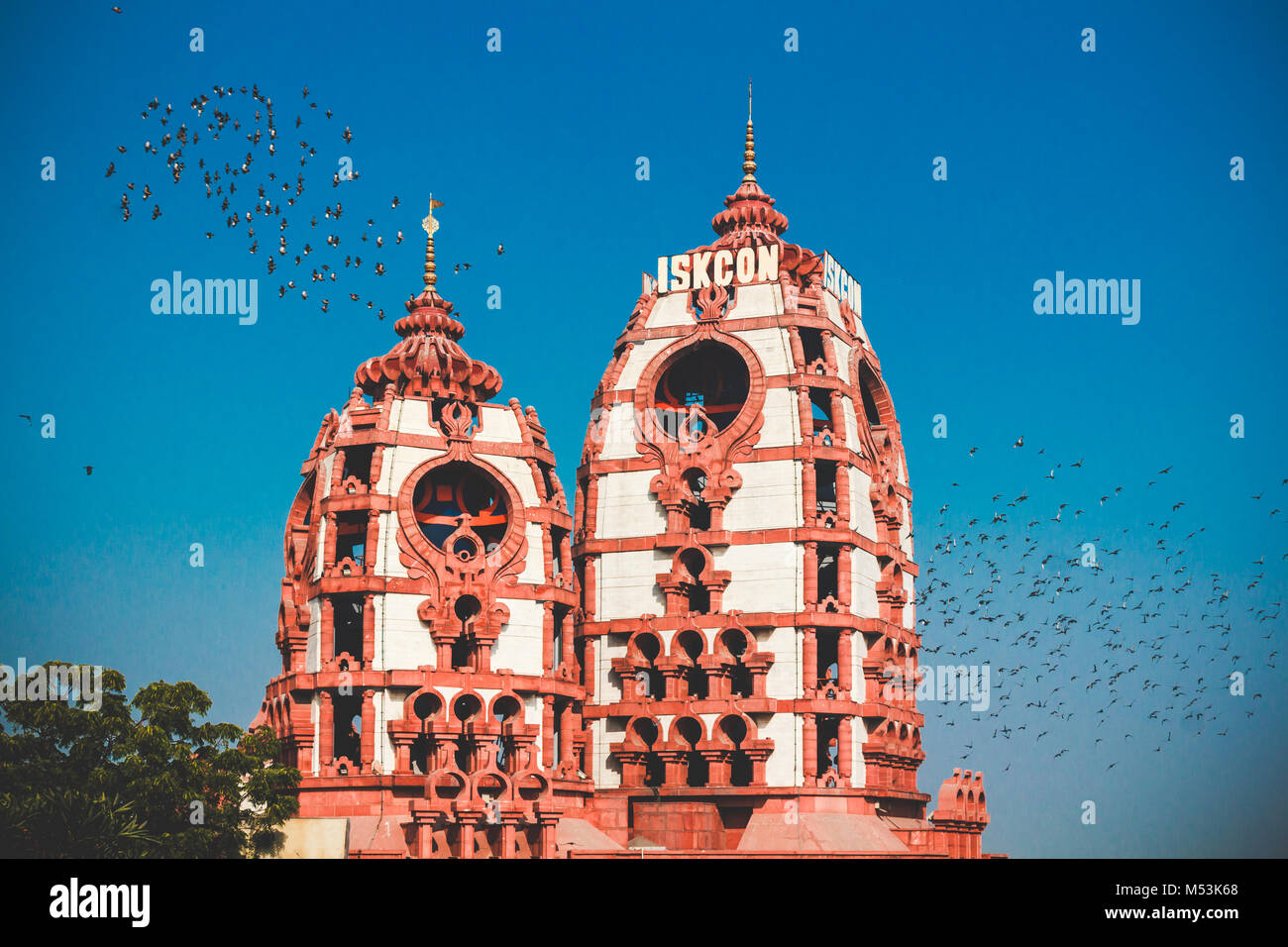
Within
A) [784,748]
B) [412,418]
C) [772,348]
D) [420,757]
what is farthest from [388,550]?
[772,348]

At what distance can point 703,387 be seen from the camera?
9075 cm

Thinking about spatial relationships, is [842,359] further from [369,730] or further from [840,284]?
[369,730]

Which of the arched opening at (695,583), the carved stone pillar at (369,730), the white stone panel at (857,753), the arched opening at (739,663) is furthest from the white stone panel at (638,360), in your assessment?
the carved stone pillar at (369,730)

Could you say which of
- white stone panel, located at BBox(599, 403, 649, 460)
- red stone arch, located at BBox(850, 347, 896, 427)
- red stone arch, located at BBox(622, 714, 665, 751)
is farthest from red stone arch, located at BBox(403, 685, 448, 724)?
red stone arch, located at BBox(850, 347, 896, 427)

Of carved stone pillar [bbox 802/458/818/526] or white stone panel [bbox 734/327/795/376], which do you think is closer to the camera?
carved stone pillar [bbox 802/458/818/526]

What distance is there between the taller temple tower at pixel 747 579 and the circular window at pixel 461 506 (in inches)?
228

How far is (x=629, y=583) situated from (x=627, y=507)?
12.0 feet

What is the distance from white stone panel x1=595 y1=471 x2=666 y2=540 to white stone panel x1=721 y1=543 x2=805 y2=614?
3.59 meters

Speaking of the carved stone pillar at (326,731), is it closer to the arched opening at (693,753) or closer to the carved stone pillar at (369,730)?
the carved stone pillar at (369,730)

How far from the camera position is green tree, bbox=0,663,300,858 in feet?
210

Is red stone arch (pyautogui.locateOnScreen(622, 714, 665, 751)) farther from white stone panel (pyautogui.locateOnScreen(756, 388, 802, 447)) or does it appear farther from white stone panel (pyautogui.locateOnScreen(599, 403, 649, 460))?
white stone panel (pyautogui.locateOnScreen(756, 388, 802, 447))
